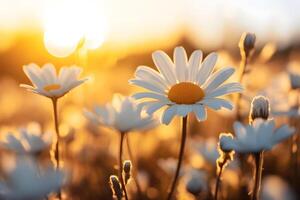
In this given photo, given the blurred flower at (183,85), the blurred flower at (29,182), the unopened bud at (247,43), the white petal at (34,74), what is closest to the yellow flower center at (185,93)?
the blurred flower at (183,85)

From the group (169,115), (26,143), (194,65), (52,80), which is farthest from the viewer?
(26,143)

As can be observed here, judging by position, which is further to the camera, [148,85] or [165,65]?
[165,65]

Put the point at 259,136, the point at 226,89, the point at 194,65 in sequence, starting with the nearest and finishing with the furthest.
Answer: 1. the point at 259,136
2. the point at 226,89
3. the point at 194,65

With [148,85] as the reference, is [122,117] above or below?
below

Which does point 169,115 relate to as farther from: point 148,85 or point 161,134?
point 161,134

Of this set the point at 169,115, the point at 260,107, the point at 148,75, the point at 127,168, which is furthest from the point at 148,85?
the point at 260,107

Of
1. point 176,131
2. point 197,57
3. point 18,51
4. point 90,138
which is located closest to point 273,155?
point 176,131

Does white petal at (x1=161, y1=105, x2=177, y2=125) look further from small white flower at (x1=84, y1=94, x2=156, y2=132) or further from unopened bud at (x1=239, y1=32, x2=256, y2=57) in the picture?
unopened bud at (x1=239, y1=32, x2=256, y2=57)

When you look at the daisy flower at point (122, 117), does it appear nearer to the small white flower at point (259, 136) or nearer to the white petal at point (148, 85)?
the white petal at point (148, 85)

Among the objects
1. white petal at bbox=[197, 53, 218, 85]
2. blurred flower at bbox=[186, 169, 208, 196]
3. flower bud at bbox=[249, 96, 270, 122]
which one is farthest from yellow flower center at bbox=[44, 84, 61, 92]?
flower bud at bbox=[249, 96, 270, 122]
